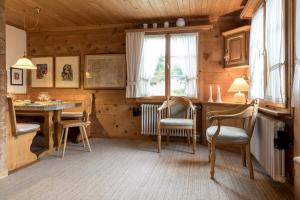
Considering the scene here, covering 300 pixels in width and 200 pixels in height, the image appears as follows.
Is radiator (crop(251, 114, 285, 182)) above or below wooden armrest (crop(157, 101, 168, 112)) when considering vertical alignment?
below

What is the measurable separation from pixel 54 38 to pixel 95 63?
109 centimetres

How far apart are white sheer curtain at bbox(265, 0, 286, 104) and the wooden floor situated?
0.93 metres

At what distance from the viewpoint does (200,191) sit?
2.23 meters

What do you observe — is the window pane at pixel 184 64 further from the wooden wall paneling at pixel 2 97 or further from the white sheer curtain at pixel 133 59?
the wooden wall paneling at pixel 2 97

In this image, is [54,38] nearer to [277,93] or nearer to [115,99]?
[115,99]

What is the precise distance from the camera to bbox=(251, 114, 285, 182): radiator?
219 centimetres

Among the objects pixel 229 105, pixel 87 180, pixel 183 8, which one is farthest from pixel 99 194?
pixel 183 8

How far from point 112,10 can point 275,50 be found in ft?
8.56

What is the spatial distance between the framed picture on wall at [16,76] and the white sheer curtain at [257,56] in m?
4.40

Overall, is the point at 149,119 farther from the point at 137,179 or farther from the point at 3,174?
the point at 3,174

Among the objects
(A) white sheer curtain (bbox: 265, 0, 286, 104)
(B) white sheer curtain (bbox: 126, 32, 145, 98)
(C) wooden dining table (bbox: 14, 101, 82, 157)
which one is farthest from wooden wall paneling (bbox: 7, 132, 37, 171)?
(A) white sheer curtain (bbox: 265, 0, 286, 104)

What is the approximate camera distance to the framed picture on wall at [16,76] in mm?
4722

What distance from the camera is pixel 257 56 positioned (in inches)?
124

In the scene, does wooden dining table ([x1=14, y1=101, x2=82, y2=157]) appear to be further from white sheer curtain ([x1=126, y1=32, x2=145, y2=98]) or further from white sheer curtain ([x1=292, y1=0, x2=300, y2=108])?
white sheer curtain ([x1=292, y1=0, x2=300, y2=108])
